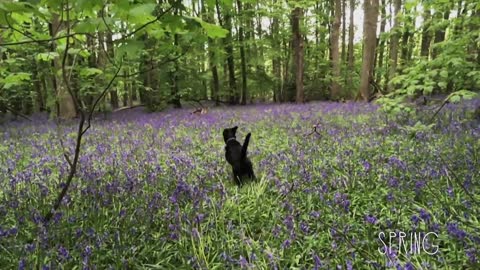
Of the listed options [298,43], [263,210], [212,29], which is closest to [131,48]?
[212,29]

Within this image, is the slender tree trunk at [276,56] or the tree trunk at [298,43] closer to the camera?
the tree trunk at [298,43]

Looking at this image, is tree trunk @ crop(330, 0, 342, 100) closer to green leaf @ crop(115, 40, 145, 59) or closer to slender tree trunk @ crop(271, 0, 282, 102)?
slender tree trunk @ crop(271, 0, 282, 102)

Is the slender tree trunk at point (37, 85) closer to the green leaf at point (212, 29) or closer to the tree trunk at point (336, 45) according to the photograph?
the green leaf at point (212, 29)

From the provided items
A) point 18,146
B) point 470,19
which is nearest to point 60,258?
point 18,146

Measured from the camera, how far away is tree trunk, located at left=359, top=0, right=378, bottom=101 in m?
13.7

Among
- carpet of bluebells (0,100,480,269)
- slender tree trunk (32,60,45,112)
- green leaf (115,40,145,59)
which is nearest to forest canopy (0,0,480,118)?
green leaf (115,40,145,59)

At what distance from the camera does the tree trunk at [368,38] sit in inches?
538

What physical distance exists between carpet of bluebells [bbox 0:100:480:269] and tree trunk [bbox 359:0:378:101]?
8.84 m

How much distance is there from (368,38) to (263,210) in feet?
42.8

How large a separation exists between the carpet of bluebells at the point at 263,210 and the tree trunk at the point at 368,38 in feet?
29.0

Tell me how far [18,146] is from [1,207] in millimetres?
5078

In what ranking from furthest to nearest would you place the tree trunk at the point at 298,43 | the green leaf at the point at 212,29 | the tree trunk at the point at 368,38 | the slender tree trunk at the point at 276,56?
the slender tree trunk at the point at 276,56 → the tree trunk at the point at 298,43 → the tree trunk at the point at 368,38 → the green leaf at the point at 212,29

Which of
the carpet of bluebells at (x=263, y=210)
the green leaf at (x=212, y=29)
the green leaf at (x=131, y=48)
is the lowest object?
the carpet of bluebells at (x=263, y=210)

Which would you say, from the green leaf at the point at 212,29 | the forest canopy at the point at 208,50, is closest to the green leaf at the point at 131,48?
the forest canopy at the point at 208,50
